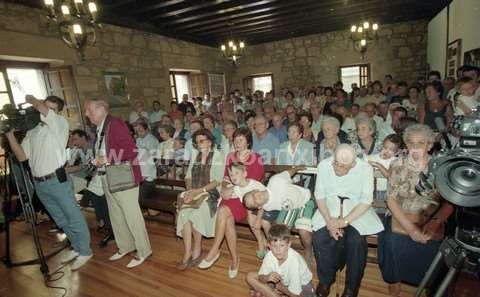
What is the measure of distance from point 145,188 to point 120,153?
41.1 inches

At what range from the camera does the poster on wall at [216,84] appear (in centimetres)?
890

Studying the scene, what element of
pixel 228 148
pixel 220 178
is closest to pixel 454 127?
pixel 220 178

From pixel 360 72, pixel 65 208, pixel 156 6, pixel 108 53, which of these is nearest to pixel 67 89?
pixel 108 53

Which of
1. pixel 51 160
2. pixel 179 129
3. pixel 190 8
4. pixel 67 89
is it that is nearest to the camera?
pixel 51 160

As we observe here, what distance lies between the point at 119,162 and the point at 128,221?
0.57m

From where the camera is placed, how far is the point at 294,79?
9.28 meters

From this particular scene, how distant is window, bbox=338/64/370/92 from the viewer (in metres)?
8.60

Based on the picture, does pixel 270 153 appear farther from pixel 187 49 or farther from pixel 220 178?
pixel 187 49

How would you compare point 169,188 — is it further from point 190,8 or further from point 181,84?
point 181,84

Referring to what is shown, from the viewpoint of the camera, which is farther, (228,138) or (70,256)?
(228,138)

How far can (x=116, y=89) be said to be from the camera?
5828 mm

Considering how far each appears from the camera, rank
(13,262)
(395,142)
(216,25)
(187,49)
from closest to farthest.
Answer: (395,142)
(13,262)
(216,25)
(187,49)

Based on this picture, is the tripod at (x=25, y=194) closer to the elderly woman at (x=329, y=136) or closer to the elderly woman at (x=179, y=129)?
the elderly woman at (x=179, y=129)

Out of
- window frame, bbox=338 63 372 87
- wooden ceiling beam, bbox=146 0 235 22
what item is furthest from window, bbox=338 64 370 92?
wooden ceiling beam, bbox=146 0 235 22
